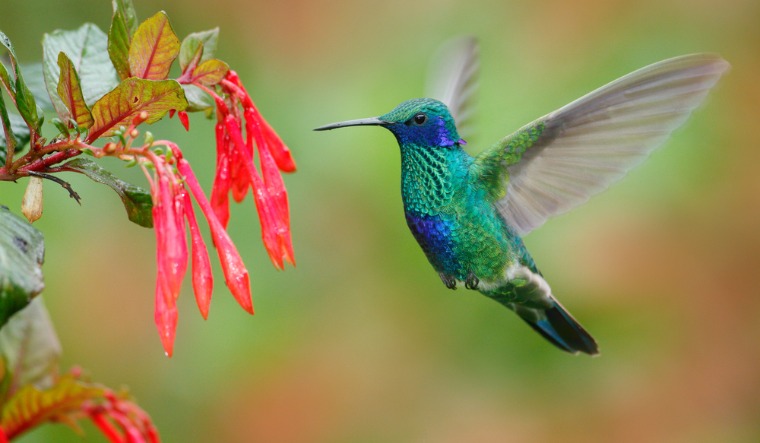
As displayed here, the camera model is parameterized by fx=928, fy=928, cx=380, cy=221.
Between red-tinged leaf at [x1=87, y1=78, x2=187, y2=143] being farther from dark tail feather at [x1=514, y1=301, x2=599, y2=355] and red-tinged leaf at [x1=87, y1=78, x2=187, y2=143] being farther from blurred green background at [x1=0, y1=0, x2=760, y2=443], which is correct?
blurred green background at [x1=0, y1=0, x2=760, y2=443]

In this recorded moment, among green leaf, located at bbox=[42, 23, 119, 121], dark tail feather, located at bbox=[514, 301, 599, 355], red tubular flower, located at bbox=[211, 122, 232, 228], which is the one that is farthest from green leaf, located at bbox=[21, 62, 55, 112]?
dark tail feather, located at bbox=[514, 301, 599, 355]

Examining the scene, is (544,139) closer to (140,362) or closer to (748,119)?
(140,362)

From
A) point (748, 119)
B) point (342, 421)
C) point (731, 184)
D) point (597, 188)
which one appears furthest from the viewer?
point (748, 119)

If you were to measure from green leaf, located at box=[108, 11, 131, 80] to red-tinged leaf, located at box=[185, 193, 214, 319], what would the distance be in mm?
157

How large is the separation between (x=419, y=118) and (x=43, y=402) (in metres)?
0.64

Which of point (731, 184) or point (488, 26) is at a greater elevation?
point (488, 26)

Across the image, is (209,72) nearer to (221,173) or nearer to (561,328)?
(221,173)

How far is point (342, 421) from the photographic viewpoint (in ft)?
9.75

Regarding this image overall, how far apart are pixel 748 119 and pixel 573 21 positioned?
2.50 feet

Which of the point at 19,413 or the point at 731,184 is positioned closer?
the point at 19,413

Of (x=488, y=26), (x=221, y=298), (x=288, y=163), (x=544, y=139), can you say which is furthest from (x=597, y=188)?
(x=488, y=26)

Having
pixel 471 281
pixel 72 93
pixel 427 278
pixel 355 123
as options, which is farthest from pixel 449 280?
pixel 427 278

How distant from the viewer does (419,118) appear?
51.7 inches

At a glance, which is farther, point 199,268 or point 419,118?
point 419,118
